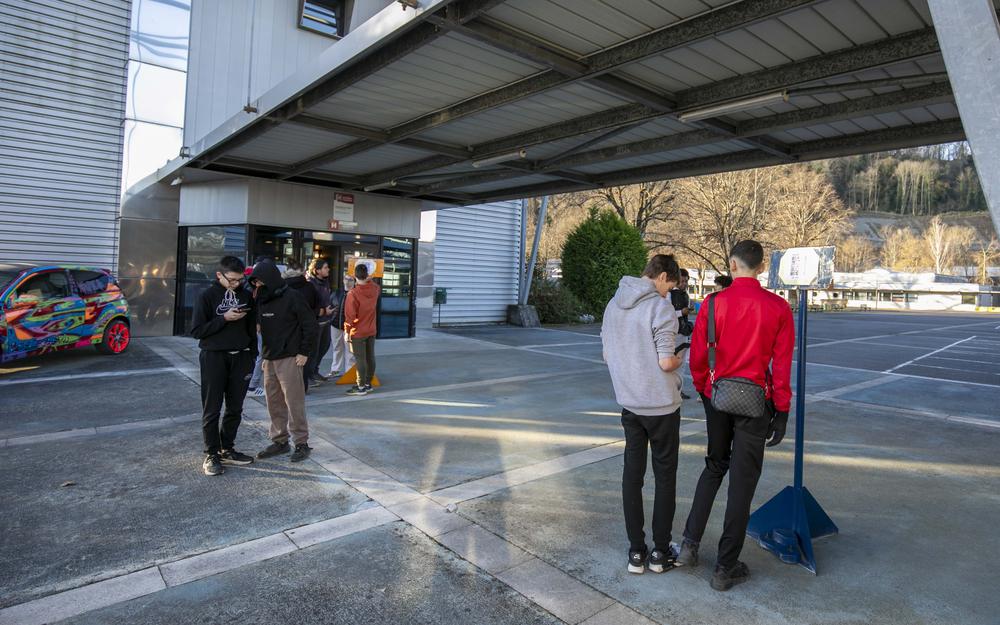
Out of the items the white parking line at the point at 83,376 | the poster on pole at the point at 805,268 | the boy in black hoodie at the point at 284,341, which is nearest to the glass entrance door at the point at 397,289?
the white parking line at the point at 83,376

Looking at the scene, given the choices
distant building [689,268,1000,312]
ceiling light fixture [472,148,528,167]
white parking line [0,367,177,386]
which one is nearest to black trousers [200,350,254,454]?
white parking line [0,367,177,386]

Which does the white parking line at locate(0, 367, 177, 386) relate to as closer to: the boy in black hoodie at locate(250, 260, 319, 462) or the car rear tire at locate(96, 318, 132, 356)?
the car rear tire at locate(96, 318, 132, 356)

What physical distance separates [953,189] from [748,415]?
14748 cm

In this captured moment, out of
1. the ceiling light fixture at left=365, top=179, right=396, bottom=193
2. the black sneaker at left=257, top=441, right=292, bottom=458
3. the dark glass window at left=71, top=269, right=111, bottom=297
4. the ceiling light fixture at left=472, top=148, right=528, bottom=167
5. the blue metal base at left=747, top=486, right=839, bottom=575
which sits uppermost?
the ceiling light fixture at left=472, top=148, right=528, bottom=167

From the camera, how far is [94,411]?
6.71m

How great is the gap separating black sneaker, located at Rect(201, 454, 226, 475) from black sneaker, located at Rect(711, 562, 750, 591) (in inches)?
150

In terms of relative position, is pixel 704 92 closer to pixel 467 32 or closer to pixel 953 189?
pixel 467 32

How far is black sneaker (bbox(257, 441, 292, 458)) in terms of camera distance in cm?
524

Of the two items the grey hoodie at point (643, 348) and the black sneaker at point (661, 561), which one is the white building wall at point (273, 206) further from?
the black sneaker at point (661, 561)

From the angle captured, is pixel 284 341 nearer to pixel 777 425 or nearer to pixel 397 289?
pixel 777 425

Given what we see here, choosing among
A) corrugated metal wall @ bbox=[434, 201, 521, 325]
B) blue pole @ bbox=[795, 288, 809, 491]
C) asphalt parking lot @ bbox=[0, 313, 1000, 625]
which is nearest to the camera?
asphalt parking lot @ bbox=[0, 313, 1000, 625]

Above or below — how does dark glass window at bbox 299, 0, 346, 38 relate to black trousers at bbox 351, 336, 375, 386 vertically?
above

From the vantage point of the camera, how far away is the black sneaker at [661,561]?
11.0 feet

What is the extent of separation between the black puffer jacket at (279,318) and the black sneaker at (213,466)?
0.91 m
